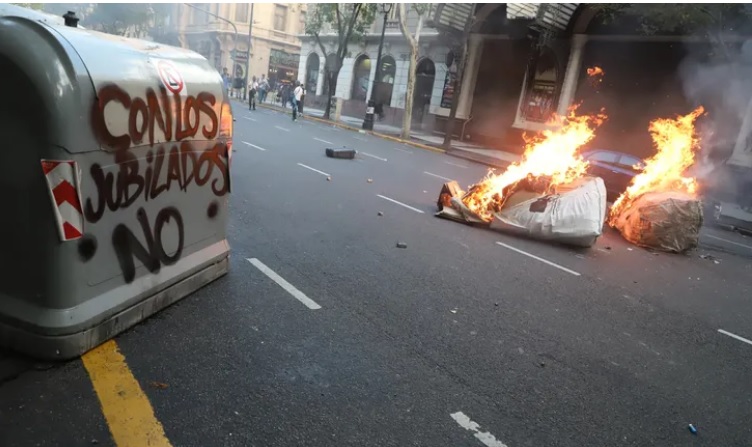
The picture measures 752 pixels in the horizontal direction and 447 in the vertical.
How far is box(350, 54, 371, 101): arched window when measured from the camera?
112ft

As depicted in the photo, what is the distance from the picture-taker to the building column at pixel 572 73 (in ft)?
65.9

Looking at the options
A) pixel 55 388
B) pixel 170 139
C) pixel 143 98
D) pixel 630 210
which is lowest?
pixel 55 388

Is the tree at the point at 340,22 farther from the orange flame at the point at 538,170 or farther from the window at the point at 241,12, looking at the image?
the window at the point at 241,12

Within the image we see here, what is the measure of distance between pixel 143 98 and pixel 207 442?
2223 mm

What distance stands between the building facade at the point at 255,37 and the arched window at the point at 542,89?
106 feet

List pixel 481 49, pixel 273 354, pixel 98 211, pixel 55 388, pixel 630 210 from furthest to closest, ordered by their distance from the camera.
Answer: pixel 481 49 < pixel 630 210 < pixel 273 354 < pixel 98 211 < pixel 55 388

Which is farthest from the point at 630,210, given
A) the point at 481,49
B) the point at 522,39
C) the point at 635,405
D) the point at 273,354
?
the point at 481,49

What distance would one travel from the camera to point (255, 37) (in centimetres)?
4981

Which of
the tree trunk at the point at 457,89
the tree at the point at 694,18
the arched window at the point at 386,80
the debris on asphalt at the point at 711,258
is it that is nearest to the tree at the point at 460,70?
the tree trunk at the point at 457,89

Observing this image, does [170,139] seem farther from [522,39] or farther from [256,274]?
[522,39]

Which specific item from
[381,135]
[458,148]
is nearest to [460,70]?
[458,148]

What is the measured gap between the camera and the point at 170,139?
3.69 metres

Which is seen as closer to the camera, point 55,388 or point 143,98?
point 55,388

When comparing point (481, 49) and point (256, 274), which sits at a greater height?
point (481, 49)
